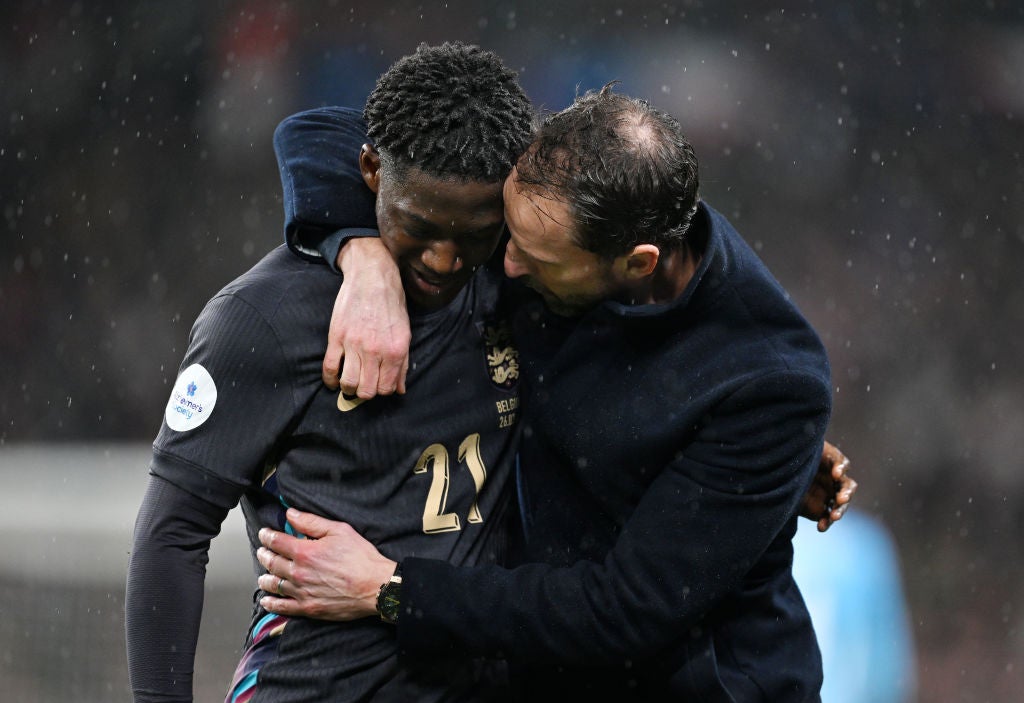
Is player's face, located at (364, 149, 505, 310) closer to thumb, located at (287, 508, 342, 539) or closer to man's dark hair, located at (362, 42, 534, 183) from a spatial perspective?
man's dark hair, located at (362, 42, 534, 183)

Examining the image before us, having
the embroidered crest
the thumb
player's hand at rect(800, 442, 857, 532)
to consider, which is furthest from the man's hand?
player's hand at rect(800, 442, 857, 532)

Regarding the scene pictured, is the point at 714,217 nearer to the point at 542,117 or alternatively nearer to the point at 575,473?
the point at 542,117

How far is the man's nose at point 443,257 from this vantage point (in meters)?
1.78

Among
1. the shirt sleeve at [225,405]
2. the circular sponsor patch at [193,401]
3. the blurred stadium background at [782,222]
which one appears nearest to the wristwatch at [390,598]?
the shirt sleeve at [225,405]

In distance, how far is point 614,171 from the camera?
5.59ft

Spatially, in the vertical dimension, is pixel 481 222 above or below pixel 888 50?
above

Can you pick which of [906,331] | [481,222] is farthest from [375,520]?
[906,331]

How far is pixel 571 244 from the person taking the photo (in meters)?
1.76

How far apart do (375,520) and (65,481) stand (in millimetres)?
5439

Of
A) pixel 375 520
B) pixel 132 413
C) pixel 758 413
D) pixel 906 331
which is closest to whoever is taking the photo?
pixel 758 413

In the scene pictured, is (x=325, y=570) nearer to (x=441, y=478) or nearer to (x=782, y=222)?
(x=441, y=478)

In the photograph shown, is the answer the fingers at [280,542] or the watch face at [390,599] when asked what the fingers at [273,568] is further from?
the watch face at [390,599]

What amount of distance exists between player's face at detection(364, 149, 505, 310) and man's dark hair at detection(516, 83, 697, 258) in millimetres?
84

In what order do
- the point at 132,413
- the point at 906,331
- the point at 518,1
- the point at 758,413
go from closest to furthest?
1. the point at 758,413
2. the point at 906,331
3. the point at 518,1
4. the point at 132,413
